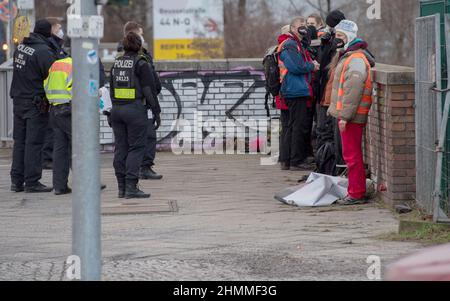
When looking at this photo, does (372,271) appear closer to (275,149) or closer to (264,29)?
(275,149)

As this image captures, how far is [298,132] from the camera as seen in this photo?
15.5m

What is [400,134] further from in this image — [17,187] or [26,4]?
[26,4]

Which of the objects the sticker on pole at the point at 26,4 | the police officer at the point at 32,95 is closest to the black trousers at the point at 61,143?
the police officer at the point at 32,95

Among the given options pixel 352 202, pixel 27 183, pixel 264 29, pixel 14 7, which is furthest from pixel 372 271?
pixel 264 29

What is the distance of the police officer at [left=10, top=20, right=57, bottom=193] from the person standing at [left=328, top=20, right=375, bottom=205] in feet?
12.0

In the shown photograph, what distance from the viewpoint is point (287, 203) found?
12.4 metres

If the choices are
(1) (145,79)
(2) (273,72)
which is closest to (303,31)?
(2) (273,72)

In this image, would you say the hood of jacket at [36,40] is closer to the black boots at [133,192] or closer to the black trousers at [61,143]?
the black trousers at [61,143]

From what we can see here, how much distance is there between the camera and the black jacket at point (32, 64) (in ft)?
44.5

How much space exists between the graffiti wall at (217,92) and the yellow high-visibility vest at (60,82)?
19.2ft

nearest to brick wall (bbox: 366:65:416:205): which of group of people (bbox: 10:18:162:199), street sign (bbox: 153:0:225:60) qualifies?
group of people (bbox: 10:18:162:199)

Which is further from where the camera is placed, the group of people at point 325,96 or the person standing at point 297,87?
the person standing at point 297,87

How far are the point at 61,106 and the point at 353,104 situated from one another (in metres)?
3.62
